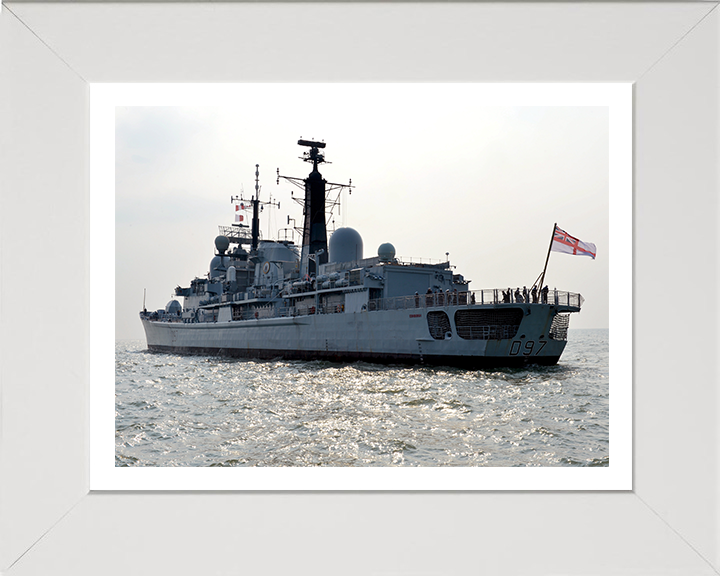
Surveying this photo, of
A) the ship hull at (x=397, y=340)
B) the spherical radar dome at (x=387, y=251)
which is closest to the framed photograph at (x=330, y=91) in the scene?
the ship hull at (x=397, y=340)

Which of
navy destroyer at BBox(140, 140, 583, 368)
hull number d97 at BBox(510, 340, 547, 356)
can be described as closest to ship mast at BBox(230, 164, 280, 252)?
navy destroyer at BBox(140, 140, 583, 368)

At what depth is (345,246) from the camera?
20688 millimetres

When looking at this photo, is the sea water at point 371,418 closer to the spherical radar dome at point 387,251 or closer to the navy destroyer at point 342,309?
the navy destroyer at point 342,309

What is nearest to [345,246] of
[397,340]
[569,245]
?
[397,340]

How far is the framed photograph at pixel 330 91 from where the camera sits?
2.62m

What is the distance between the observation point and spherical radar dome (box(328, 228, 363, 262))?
20.6 m

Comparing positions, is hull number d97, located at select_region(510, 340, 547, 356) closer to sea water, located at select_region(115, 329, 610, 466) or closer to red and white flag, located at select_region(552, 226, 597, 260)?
sea water, located at select_region(115, 329, 610, 466)

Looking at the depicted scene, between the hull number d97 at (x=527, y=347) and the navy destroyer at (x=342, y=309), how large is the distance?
0.03 metres

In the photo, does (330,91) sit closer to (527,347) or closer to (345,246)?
(527,347)

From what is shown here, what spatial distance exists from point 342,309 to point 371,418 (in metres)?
8.90
